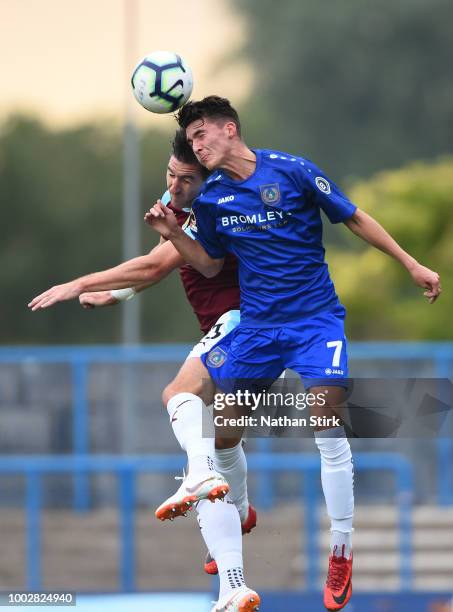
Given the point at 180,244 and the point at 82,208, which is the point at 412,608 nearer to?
the point at 180,244

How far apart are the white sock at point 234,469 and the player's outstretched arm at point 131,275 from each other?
1091mm

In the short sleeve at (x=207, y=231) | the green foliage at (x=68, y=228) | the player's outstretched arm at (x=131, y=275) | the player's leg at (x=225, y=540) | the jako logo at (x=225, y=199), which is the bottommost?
the player's leg at (x=225, y=540)

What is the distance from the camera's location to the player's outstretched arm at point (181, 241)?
290 inches

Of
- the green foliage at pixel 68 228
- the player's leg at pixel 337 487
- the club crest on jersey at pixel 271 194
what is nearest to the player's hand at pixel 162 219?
the club crest on jersey at pixel 271 194

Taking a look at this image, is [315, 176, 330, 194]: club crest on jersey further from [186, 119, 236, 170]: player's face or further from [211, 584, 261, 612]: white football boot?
[211, 584, 261, 612]: white football boot

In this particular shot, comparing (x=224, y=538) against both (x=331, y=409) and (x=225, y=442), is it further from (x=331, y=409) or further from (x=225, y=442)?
(x=331, y=409)

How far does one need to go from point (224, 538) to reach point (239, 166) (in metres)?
2.02

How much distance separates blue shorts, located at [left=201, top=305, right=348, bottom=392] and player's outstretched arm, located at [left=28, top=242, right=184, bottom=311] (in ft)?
1.70

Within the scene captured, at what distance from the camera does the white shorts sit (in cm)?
787

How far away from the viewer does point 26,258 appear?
136ft

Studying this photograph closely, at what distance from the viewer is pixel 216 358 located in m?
7.80

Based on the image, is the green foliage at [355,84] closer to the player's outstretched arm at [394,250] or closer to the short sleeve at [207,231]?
the short sleeve at [207,231]

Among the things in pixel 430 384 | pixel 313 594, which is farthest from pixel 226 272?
pixel 313 594

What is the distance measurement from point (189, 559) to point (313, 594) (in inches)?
168
